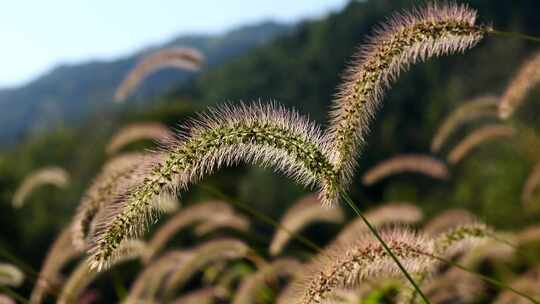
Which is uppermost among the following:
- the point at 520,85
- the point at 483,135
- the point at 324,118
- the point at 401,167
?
the point at 520,85

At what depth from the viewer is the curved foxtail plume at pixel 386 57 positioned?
210 cm

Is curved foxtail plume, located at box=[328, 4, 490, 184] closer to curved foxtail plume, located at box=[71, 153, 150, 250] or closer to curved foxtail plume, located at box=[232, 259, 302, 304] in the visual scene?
curved foxtail plume, located at box=[71, 153, 150, 250]

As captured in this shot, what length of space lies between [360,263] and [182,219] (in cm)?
291

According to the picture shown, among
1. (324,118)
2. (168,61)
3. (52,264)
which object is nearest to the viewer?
(52,264)

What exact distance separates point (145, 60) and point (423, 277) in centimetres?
400

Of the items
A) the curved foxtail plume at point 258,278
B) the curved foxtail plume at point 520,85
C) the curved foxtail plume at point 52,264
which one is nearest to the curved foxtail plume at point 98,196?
the curved foxtail plume at point 52,264

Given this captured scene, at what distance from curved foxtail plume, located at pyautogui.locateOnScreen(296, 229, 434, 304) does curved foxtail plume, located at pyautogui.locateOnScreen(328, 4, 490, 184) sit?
0.92 ft

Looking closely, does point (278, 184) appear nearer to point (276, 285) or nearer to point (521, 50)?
point (521, 50)

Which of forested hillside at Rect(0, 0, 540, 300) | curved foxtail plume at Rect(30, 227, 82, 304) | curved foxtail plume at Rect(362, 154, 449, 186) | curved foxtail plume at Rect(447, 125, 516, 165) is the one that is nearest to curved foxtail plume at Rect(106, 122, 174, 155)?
curved foxtail plume at Rect(30, 227, 82, 304)

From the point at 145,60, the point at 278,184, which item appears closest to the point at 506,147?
the point at 278,184

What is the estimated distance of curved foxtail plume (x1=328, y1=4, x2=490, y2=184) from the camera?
2.10 metres

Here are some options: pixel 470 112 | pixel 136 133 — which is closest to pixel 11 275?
pixel 136 133

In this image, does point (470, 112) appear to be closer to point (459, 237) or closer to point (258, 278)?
point (258, 278)

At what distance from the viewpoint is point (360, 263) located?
2199 mm
